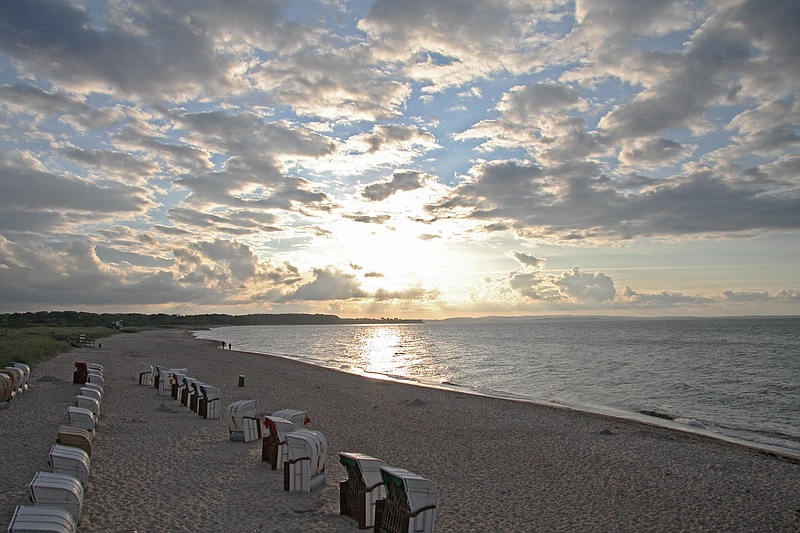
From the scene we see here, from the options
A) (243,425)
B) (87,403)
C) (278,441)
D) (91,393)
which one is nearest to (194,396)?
(91,393)

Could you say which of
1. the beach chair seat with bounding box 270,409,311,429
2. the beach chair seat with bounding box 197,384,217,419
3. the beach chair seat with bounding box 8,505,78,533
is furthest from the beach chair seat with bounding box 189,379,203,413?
the beach chair seat with bounding box 8,505,78,533

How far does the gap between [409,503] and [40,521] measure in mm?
4052

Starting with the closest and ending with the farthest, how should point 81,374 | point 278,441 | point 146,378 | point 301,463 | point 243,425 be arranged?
point 301,463 → point 278,441 → point 243,425 → point 81,374 → point 146,378

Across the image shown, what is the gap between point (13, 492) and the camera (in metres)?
8.22

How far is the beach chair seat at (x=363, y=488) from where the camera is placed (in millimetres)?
7508

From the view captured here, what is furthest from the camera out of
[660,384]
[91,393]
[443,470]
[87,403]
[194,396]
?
[660,384]

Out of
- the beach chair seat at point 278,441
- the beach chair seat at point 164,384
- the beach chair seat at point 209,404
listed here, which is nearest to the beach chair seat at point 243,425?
the beach chair seat at point 278,441

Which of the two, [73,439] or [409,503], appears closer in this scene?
[409,503]

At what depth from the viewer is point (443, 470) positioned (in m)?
11.2

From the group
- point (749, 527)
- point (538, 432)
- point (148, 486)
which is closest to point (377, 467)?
point (148, 486)

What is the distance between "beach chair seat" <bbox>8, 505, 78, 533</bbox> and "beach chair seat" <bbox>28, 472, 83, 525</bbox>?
799mm

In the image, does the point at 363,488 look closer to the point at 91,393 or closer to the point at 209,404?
the point at 209,404

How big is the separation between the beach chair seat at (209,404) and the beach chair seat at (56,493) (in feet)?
28.4

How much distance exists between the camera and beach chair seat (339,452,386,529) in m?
7.51
